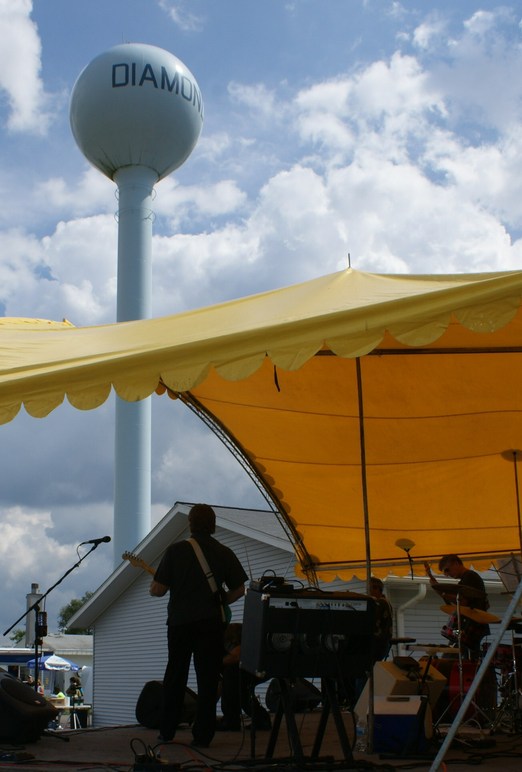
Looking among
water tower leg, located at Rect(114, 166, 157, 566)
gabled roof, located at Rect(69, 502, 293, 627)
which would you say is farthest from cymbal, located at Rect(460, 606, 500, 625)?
water tower leg, located at Rect(114, 166, 157, 566)

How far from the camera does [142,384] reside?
206 inches

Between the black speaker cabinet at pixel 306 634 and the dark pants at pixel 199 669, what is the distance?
1005 mm

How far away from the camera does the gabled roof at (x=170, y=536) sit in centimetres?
1852

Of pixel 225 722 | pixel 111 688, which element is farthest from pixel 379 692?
pixel 111 688

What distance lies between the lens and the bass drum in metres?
7.66

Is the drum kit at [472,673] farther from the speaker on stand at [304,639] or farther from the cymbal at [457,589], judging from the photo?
the speaker on stand at [304,639]

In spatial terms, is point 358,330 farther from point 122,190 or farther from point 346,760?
point 122,190

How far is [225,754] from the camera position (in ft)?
20.0

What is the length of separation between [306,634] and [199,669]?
1483mm

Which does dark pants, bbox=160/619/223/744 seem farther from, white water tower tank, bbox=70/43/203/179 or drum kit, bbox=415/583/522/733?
white water tower tank, bbox=70/43/203/179

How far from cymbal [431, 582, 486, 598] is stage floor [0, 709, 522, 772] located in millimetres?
1091

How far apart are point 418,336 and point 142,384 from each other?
159cm

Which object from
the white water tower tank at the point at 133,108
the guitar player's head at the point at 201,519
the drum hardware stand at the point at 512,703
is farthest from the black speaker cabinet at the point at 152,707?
the white water tower tank at the point at 133,108

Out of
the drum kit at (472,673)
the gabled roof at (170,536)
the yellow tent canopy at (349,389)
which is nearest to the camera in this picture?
the yellow tent canopy at (349,389)
